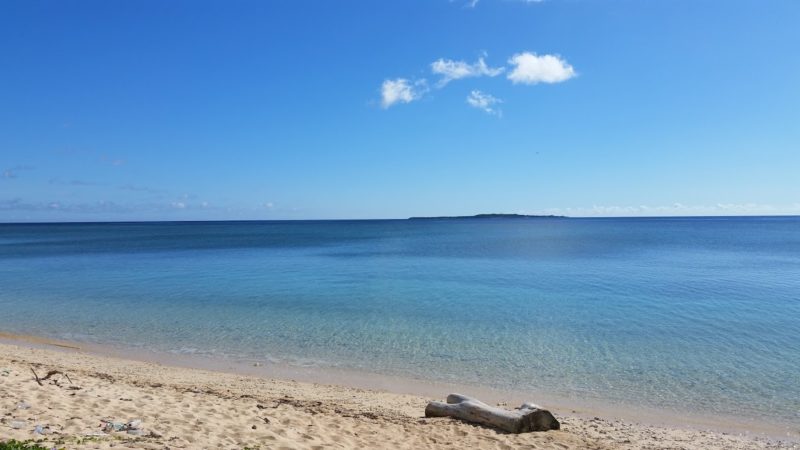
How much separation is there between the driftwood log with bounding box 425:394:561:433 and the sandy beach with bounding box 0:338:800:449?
0.17 m

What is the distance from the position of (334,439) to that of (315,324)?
10295mm

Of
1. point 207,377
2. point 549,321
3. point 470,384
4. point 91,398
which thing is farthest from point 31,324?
point 549,321

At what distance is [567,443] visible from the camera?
759 cm

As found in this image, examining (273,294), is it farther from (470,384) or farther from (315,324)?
(470,384)

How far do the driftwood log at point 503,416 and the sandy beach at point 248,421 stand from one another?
17cm

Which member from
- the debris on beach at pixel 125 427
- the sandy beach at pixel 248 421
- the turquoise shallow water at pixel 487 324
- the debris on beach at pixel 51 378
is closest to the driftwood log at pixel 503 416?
the sandy beach at pixel 248 421

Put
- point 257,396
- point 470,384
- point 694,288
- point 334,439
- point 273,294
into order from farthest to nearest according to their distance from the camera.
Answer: point 694,288, point 273,294, point 470,384, point 257,396, point 334,439

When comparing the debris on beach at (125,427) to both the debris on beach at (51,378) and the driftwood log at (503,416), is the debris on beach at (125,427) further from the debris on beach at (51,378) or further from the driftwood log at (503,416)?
the driftwood log at (503,416)

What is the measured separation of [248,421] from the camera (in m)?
7.50

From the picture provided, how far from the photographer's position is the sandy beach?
6484 mm

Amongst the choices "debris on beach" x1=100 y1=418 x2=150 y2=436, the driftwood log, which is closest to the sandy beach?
"debris on beach" x1=100 y1=418 x2=150 y2=436

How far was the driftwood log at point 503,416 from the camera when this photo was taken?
788 cm

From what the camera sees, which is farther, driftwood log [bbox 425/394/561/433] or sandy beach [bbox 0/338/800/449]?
driftwood log [bbox 425/394/561/433]

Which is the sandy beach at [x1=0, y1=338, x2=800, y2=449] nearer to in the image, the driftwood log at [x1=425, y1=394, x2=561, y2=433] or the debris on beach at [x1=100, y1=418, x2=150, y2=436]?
the debris on beach at [x1=100, y1=418, x2=150, y2=436]
